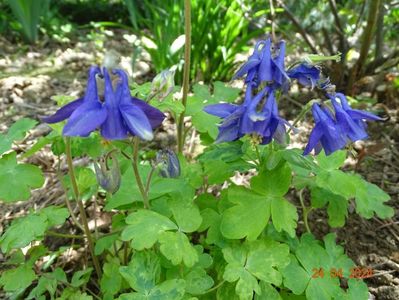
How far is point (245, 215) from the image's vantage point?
70.1 inches

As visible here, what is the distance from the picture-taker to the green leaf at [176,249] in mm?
1622

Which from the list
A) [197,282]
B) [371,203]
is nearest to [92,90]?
[197,282]

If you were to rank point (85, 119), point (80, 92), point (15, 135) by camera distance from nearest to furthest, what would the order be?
point (85, 119), point (15, 135), point (80, 92)

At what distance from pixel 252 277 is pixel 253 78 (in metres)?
0.71

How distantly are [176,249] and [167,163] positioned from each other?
340mm

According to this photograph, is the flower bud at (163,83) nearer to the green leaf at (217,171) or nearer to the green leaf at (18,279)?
the green leaf at (217,171)

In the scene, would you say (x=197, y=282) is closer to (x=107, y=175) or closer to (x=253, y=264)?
(x=253, y=264)

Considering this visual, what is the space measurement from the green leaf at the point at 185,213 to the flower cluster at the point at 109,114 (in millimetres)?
425

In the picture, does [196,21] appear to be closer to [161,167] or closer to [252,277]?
[161,167]

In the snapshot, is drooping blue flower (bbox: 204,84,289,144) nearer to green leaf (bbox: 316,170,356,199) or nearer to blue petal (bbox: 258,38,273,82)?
blue petal (bbox: 258,38,273,82)

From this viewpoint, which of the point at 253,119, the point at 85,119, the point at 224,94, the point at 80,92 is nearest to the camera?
the point at 85,119

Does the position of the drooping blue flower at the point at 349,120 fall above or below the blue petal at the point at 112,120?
below

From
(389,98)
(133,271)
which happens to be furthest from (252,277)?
(389,98)

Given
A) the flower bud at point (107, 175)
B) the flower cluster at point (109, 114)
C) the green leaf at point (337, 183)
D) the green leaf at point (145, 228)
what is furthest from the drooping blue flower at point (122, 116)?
the green leaf at point (337, 183)
